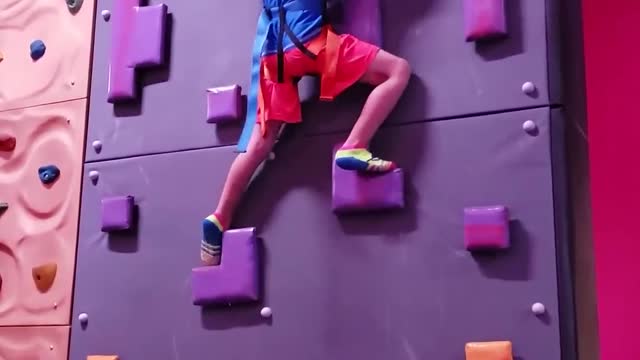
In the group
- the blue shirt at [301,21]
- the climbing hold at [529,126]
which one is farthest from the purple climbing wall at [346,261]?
the blue shirt at [301,21]

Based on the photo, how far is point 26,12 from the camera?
2.45m

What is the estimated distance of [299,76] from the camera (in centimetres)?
189

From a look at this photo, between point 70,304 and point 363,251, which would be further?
point 70,304

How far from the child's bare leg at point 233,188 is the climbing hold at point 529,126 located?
55cm

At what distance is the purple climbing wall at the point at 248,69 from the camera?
1.72 m

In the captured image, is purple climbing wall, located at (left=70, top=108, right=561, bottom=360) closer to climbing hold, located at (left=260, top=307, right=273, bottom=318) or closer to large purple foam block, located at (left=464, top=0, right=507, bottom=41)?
climbing hold, located at (left=260, top=307, right=273, bottom=318)

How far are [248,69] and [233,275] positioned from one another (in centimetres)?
49

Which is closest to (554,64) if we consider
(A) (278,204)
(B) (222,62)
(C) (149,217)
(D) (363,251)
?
(D) (363,251)

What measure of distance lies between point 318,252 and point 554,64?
0.62 metres

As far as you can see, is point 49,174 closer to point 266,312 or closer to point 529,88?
point 266,312

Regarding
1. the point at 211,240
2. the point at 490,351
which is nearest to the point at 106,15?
the point at 211,240

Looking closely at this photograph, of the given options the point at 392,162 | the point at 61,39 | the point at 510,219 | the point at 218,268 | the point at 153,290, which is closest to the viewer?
the point at 510,219

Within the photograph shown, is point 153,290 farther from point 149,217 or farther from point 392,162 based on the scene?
point 392,162

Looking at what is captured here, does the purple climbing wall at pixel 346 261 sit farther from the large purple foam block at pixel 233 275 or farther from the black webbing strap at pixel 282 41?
the black webbing strap at pixel 282 41
